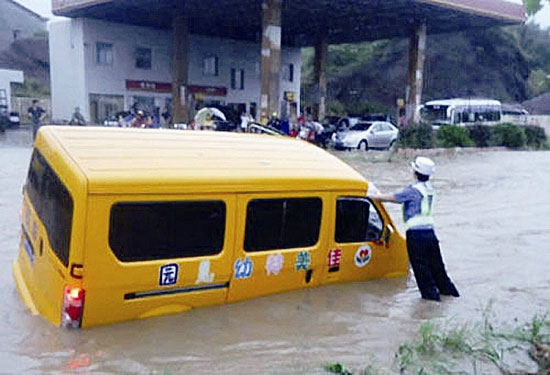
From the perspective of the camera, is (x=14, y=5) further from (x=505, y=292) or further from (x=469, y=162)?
(x=505, y=292)

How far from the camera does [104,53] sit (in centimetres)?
3250

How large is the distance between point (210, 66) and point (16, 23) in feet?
105

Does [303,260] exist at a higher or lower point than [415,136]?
lower

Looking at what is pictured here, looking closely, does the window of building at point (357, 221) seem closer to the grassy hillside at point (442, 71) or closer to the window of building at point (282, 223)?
the window of building at point (282, 223)

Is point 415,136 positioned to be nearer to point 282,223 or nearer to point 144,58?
point 144,58

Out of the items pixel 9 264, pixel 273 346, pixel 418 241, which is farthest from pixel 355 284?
pixel 9 264

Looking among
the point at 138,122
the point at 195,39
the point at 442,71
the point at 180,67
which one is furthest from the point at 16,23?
the point at 138,122

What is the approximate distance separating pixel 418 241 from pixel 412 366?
166 cm

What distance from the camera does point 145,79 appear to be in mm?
34406

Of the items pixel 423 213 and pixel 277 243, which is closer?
pixel 277 243

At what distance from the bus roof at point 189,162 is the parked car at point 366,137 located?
19302mm

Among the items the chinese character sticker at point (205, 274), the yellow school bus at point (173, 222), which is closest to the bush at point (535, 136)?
the yellow school bus at point (173, 222)

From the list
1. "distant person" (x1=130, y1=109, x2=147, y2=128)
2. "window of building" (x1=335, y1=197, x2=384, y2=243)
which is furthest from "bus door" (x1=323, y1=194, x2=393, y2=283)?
"distant person" (x1=130, y1=109, x2=147, y2=128)

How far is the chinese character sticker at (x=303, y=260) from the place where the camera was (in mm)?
5141
